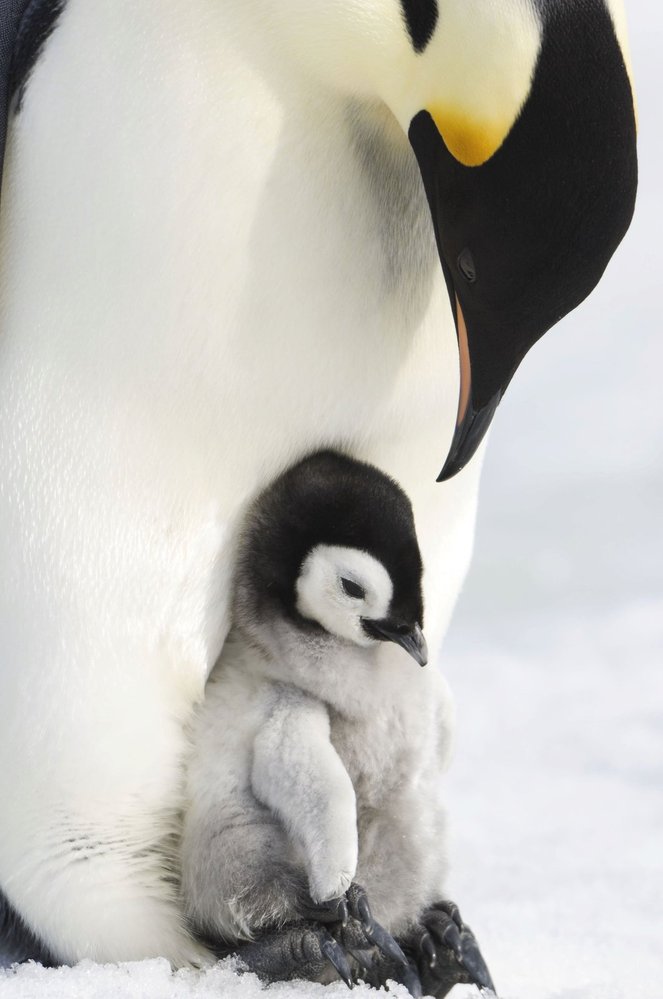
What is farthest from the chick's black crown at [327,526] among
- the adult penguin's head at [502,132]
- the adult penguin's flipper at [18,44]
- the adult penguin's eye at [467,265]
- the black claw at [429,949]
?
the adult penguin's flipper at [18,44]

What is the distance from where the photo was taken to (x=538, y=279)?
1.52 metres

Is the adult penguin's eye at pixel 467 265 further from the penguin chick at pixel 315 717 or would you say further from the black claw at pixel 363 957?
the black claw at pixel 363 957

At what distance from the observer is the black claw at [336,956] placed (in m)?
1.54


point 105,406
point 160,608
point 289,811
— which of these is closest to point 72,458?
point 105,406

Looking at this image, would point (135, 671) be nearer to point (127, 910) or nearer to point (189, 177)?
point (127, 910)

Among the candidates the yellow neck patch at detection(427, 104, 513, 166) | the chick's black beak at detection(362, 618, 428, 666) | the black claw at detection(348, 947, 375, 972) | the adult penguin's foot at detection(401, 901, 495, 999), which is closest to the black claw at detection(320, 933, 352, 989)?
the black claw at detection(348, 947, 375, 972)

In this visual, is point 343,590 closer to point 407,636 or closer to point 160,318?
point 407,636

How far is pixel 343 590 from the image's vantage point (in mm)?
1680

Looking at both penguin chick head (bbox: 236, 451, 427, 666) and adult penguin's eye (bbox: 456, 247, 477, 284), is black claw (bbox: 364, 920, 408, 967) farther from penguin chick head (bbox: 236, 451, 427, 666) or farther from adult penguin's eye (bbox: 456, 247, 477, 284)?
adult penguin's eye (bbox: 456, 247, 477, 284)

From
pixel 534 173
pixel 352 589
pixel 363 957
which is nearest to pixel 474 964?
pixel 363 957

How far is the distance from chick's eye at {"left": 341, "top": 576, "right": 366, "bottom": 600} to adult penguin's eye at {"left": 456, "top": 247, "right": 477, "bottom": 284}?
1.23 ft

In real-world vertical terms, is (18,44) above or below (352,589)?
above

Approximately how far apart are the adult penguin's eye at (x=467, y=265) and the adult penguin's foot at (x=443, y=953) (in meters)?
0.77

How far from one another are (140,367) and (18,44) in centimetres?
41
